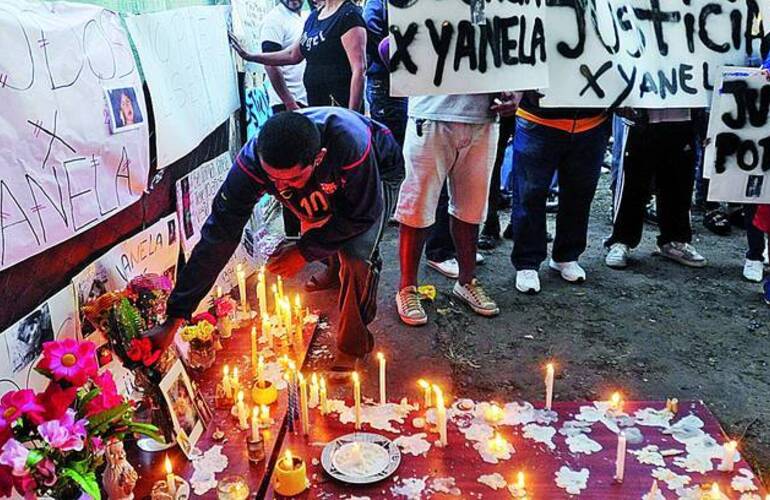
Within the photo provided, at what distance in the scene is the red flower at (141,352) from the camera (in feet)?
6.40

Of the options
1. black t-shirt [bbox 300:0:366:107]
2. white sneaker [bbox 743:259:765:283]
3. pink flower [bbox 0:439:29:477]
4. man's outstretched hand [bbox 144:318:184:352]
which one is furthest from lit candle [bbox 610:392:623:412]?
black t-shirt [bbox 300:0:366:107]

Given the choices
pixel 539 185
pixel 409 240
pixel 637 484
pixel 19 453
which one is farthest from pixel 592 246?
pixel 19 453

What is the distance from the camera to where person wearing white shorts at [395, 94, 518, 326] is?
3.00 metres

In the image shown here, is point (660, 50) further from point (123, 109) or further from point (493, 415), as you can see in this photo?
point (123, 109)

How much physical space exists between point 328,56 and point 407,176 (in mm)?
826

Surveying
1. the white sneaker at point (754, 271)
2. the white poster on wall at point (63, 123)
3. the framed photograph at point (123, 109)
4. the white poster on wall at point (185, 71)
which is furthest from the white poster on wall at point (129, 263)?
the white sneaker at point (754, 271)

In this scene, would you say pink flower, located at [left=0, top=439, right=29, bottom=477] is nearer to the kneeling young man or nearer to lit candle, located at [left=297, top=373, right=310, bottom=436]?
the kneeling young man

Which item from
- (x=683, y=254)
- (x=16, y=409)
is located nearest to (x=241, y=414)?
(x=16, y=409)

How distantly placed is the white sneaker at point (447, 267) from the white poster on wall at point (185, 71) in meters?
1.42

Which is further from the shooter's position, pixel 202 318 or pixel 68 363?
pixel 202 318

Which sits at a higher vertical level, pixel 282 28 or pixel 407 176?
pixel 282 28

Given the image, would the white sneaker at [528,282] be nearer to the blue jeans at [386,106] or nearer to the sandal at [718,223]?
the blue jeans at [386,106]

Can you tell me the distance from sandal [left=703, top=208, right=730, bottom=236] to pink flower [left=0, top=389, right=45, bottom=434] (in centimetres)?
433

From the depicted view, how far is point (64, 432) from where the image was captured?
1366 mm
